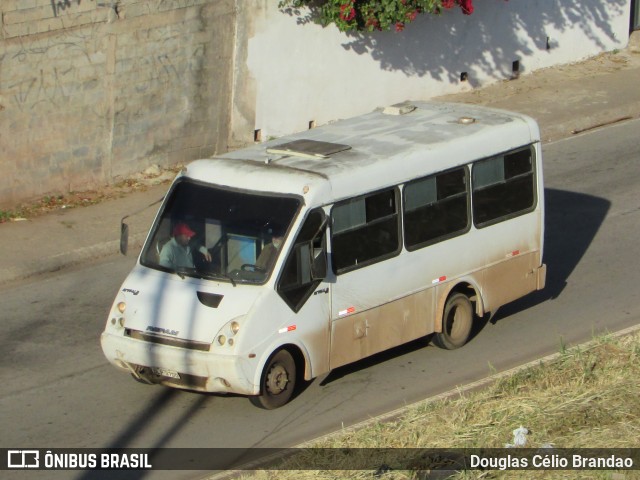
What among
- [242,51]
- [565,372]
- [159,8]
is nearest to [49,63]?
[159,8]

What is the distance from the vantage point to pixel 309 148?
1237cm

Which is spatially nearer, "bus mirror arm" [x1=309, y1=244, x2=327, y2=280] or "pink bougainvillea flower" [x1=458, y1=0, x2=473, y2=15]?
"bus mirror arm" [x1=309, y1=244, x2=327, y2=280]

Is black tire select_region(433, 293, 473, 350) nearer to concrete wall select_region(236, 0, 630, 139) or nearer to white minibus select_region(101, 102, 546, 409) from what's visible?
white minibus select_region(101, 102, 546, 409)

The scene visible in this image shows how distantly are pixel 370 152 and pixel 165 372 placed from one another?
2904mm

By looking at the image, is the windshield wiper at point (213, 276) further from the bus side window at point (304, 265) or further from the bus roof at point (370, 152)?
the bus roof at point (370, 152)

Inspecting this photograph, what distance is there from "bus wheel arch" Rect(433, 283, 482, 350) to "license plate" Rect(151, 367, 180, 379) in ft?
9.58

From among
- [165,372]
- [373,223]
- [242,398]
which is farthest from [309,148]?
[165,372]

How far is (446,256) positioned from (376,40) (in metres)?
9.11

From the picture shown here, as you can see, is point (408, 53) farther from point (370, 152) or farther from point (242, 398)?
point (242, 398)

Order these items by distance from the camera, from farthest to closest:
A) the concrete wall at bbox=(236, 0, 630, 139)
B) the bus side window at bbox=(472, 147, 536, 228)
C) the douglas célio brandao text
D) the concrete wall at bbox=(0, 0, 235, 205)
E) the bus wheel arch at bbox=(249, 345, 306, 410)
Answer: the concrete wall at bbox=(236, 0, 630, 139) → the concrete wall at bbox=(0, 0, 235, 205) → the bus side window at bbox=(472, 147, 536, 228) → the bus wheel arch at bbox=(249, 345, 306, 410) → the douglas célio brandao text

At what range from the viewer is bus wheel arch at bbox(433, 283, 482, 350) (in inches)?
512

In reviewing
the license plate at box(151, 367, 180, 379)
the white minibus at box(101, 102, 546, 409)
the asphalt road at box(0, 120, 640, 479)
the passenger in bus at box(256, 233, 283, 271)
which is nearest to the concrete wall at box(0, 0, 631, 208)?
the asphalt road at box(0, 120, 640, 479)

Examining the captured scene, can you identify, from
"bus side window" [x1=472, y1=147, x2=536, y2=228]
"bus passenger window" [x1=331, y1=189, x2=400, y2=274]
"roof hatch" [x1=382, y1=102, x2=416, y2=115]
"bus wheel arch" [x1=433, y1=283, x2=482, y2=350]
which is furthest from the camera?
"roof hatch" [x1=382, y1=102, x2=416, y2=115]

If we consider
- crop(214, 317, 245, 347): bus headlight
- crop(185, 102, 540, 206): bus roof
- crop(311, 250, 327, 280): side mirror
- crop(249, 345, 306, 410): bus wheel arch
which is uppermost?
crop(185, 102, 540, 206): bus roof
